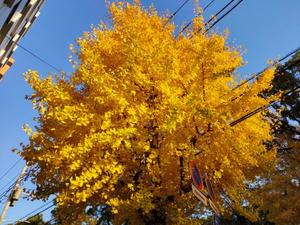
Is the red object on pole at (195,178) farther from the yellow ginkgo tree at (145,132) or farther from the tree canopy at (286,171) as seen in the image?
the tree canopy at (286,171)

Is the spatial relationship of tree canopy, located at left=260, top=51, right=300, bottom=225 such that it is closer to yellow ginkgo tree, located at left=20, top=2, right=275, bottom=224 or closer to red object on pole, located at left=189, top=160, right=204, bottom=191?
yellow ginkgo tree, located at left=20, top=2, right=275, bottom=224

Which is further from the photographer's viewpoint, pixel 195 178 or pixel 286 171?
pixel 286 171

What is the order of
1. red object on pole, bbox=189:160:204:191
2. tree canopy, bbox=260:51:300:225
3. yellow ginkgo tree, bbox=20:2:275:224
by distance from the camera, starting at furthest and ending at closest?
tree canopy, bbox=260:51:300:225 → yellow ginkgo tree, bbox=20:2:275:224 → red object on pole, bbox=189:160:204:191

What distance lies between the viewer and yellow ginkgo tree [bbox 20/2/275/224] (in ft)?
22.3

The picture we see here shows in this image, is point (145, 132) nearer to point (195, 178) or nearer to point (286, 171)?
point (195, 178)

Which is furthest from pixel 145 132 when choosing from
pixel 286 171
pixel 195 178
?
pixel 286 171

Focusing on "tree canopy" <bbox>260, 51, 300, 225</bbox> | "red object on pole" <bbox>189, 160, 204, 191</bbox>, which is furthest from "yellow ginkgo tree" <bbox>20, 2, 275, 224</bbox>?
"tree canopy" <bbox>260, 51, 300, 225</bbox>

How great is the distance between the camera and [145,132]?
23.2 ft

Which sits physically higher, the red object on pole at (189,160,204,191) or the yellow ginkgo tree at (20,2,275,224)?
the yellow ginkgo tree at (20,2,275,224)

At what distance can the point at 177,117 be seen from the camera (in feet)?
21.4

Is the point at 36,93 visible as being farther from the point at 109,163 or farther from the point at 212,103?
the point at 212,103

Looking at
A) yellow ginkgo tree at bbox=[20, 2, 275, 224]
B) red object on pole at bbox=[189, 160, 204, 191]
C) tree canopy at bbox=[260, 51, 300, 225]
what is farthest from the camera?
tree canopy at bbox=[260, 51, 300, 225]

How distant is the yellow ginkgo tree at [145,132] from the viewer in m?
6.79

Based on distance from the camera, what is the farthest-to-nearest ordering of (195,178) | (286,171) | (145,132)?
1. (286,171)
2. (145,132)
3. (195,178)
